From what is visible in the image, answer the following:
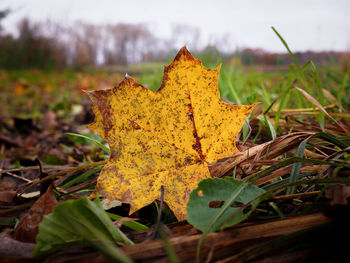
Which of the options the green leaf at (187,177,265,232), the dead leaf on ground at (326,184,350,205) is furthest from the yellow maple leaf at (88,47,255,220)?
the dead leaf on ground at (326,184,350,205)

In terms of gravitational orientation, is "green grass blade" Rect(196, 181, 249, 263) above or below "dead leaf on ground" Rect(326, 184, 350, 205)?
below

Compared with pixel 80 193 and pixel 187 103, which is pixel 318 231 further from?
pixel 80 193

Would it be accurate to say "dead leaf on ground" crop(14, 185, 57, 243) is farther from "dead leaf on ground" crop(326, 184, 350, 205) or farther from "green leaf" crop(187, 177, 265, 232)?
"dead leaf on ground" crop(326, 184, 350, 205)

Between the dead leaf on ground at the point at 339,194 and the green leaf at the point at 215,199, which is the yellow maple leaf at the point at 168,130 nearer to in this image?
the green leaf at the point at 215,199

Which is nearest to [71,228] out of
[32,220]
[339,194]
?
[32,220]

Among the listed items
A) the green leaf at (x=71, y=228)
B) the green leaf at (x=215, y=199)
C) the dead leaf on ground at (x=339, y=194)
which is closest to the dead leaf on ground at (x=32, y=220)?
the green leaf at (x=71, y=228)

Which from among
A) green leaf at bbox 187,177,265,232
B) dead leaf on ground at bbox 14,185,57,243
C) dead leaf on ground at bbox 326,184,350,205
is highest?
dead leaf on ground at bbox 326,184,350,205

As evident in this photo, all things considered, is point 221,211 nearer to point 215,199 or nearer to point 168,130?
point 215,199

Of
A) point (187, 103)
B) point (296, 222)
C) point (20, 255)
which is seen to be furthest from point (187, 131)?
point (20, 255)
